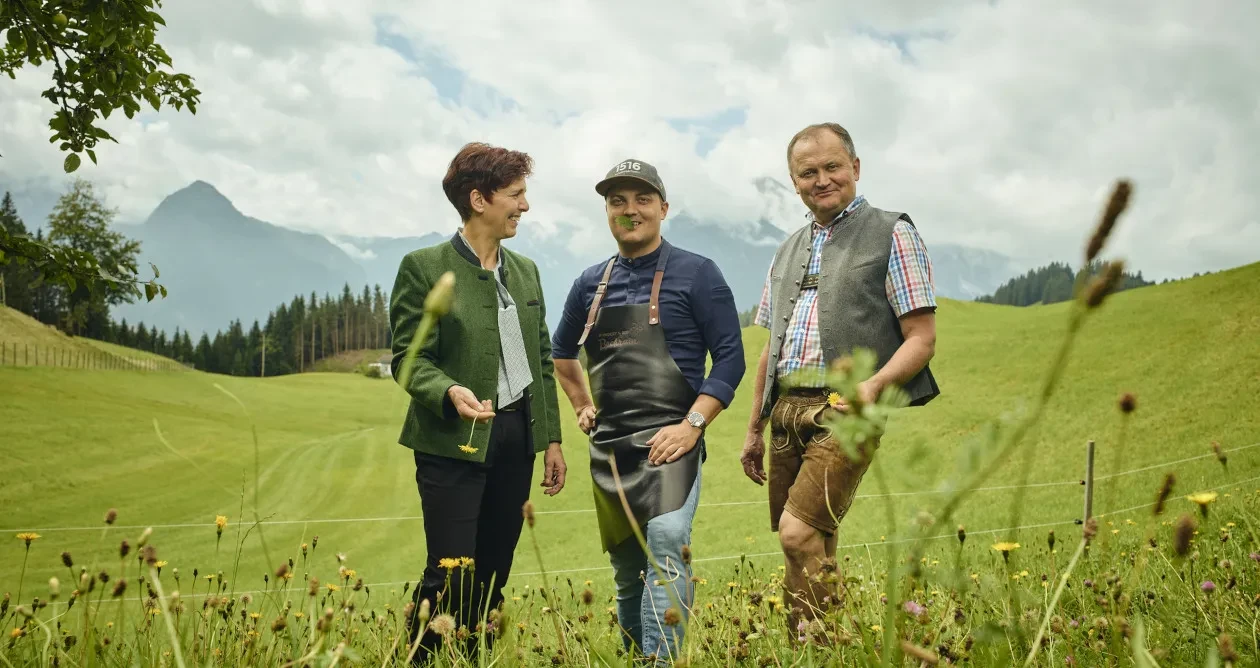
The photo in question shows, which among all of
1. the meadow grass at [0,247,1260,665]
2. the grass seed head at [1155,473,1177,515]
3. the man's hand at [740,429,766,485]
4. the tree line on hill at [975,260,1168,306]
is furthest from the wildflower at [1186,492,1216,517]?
the tree line on hill at [975,260,1168,306]

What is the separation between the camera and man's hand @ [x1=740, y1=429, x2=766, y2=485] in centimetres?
344

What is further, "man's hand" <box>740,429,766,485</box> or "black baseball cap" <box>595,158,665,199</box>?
"man's hand" <box>740,429,766,485</box>

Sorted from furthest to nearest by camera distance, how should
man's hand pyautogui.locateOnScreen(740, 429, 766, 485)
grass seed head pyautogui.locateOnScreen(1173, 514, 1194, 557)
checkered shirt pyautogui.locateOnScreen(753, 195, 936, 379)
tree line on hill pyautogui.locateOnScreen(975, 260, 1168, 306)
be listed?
tree line on hill pyautogui.locateOnScreen(975, 260, 1168, 306), man's hand pyautogui.locateOnScreen(740, 429, 766, 485), checkered shirt pyautogui.locateOnScreen(753, 195, 936, 379), grass seed head pyautogui.locateOnScreen(1173, 514, 1194, 557)

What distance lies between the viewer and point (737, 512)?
1702 centimetres

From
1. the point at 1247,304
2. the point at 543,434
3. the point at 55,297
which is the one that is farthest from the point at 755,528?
the point at 55,297

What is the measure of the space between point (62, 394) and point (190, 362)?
60.3 m

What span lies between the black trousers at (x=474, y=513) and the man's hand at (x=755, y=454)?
3.27 ft

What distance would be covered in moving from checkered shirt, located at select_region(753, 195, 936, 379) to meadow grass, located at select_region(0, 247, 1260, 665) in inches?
20.0

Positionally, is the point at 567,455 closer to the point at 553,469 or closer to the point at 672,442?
the point at 553,469

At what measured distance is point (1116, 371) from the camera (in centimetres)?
2502

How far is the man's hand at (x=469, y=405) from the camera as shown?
2.64m

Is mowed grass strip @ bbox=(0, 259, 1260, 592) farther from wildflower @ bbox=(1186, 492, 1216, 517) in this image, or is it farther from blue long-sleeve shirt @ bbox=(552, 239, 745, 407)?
wildflower @ bbox=(1186, 492, 1216, 517)

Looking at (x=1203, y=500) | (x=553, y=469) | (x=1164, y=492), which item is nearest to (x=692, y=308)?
(x=553, y=469)

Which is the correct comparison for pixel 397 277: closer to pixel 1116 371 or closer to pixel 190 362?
pixel 1116 371
